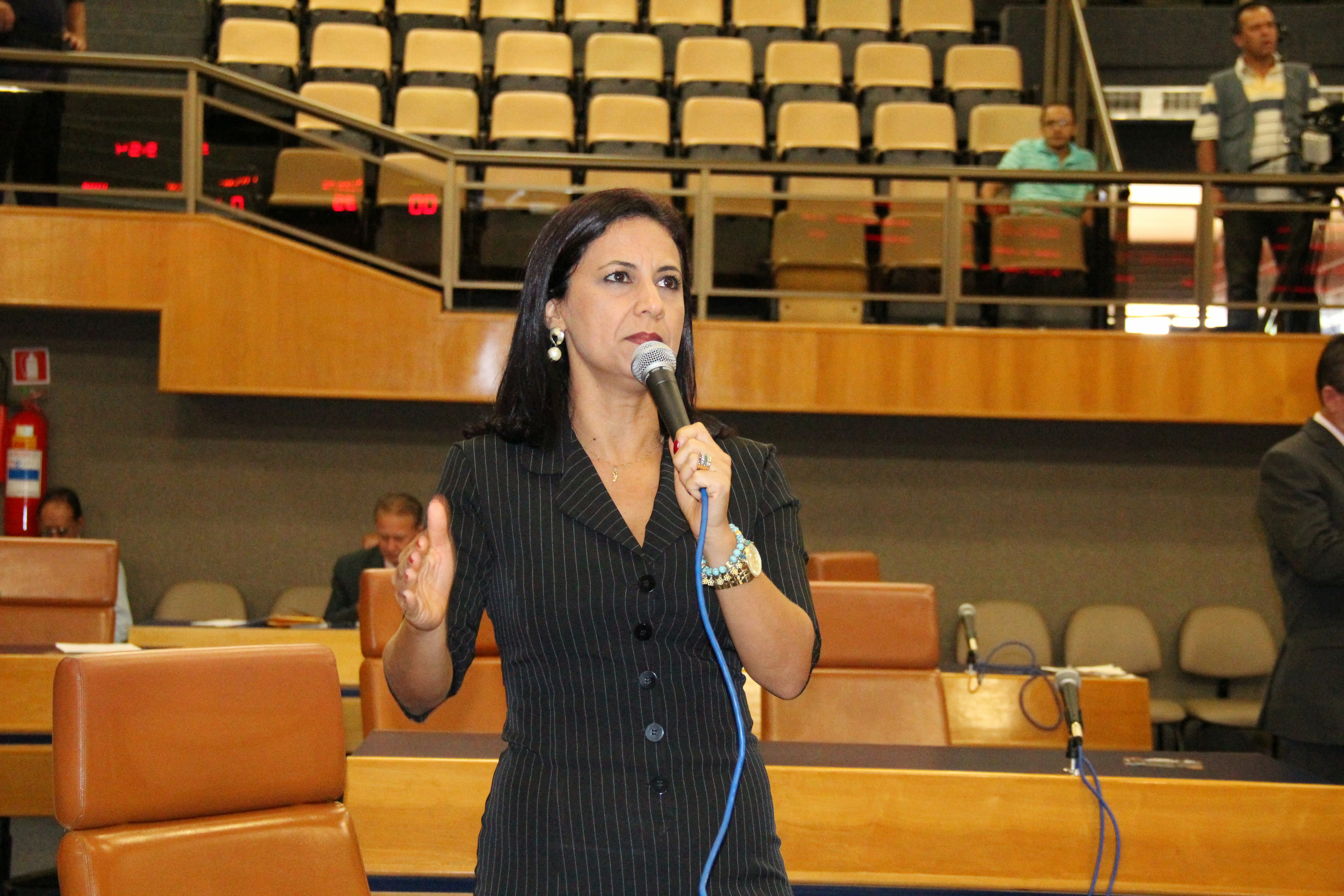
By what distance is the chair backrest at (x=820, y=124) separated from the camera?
6.98 meters

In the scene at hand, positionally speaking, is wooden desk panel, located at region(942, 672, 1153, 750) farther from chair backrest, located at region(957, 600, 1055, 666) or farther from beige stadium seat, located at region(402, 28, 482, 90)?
beige stadium seat, located at region(402, 28, 482, 90)

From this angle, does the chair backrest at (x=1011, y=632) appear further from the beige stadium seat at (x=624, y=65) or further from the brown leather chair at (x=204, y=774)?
the brown leather chair at (x=204, y=774)

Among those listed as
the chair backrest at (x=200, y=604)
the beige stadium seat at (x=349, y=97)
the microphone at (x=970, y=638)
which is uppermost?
the beige stadium seat at (x=349, y=97)

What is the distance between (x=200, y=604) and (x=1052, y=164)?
4470 millimetres

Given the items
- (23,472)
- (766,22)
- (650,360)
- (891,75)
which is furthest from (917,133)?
(650,360)

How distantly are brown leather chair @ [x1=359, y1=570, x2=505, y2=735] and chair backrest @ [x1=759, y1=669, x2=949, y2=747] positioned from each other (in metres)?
0.68

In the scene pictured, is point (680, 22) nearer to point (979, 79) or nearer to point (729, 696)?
point (979, 79)

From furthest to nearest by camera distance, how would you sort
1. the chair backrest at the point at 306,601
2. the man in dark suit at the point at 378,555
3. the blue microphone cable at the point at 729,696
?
the chair backrest at the point at 306,601
the man in dark suit at the point at 378,555
the blue microphone cable at the point at 729,696

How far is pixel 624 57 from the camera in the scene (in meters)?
7.49

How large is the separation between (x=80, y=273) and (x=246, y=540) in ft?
5.12

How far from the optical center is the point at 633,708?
128 centimetres

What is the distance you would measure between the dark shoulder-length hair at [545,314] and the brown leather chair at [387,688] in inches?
69.3

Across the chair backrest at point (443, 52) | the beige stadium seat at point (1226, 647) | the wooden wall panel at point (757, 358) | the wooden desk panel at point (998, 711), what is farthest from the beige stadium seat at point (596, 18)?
the wooden desk panel at point (998, 711)

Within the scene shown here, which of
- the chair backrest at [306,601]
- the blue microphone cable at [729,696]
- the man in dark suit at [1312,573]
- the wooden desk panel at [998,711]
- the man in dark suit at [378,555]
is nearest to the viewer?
the blue microphone cable at [729,696]
